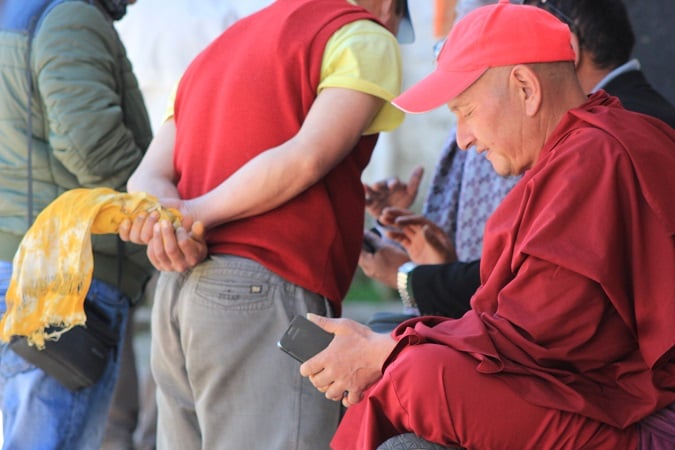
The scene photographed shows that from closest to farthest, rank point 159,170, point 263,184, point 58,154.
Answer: point 263,184, point 159,170, point 58,154

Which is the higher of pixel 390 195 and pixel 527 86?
pixel 527 86

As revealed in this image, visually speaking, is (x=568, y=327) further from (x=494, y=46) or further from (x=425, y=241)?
(x=425, y=241)

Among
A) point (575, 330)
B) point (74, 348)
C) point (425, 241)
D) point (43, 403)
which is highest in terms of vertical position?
point (575, 330)

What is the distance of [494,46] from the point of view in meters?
2.10

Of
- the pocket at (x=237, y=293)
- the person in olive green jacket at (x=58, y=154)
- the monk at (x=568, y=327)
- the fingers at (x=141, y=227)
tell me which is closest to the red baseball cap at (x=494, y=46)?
the monk at (x=568, y=327)

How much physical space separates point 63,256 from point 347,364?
89cm

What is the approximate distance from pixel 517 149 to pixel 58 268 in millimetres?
1193

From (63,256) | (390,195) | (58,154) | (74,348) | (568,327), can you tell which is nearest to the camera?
(568,327)

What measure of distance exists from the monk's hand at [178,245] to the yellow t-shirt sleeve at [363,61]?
1.49ft

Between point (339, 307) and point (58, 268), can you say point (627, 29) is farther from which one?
point (58, 268)

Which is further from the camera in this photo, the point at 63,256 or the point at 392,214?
the point at 392,214

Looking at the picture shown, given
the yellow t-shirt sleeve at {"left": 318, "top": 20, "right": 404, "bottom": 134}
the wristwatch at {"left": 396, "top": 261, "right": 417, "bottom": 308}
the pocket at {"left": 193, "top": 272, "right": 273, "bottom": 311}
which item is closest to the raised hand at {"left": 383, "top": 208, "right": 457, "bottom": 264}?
the wristwatch at {"left": 396, "top": 261, "right": 417, "bottom": 308}

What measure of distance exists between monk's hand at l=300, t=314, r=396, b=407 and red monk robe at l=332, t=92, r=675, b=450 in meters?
0.16

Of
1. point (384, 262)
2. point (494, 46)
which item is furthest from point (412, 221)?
point (494, 46)
